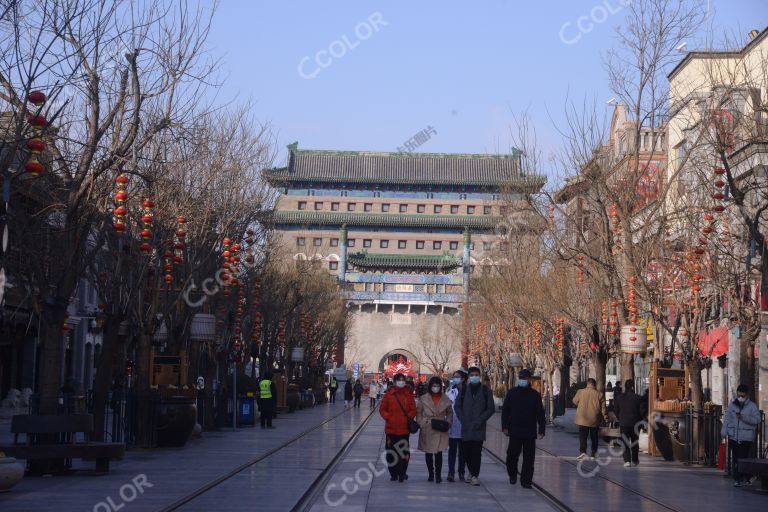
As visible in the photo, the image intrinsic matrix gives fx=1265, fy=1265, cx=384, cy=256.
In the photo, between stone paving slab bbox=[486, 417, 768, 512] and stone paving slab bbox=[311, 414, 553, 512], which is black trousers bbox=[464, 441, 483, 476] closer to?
stone paving slab bbox=[311, 414, 553, 512]

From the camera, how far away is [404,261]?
112m

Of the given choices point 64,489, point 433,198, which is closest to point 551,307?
point 64,489

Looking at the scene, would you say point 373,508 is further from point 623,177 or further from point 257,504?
point 623,177

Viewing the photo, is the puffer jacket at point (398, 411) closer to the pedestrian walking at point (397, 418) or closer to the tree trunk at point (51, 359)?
the pedestrian walking at point (397, 418)

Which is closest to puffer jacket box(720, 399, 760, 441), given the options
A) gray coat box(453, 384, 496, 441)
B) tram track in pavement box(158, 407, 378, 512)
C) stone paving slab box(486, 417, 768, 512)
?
stone paving slab box(486, 417, 768, 512)

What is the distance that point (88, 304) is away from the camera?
175 ft

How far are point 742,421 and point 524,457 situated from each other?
3.95 metres

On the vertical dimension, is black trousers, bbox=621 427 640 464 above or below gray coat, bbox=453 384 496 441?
below

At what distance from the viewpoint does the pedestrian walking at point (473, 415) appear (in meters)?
18.2

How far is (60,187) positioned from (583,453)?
36.5ft

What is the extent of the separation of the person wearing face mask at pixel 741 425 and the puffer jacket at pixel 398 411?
5.06 m

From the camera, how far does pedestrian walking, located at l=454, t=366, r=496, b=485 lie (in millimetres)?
18219

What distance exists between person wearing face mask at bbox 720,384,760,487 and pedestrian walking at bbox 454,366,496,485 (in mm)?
4072

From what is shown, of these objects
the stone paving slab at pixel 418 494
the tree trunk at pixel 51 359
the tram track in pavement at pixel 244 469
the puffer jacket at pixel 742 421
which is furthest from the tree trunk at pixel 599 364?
the tree trunk at pixel 51 359
